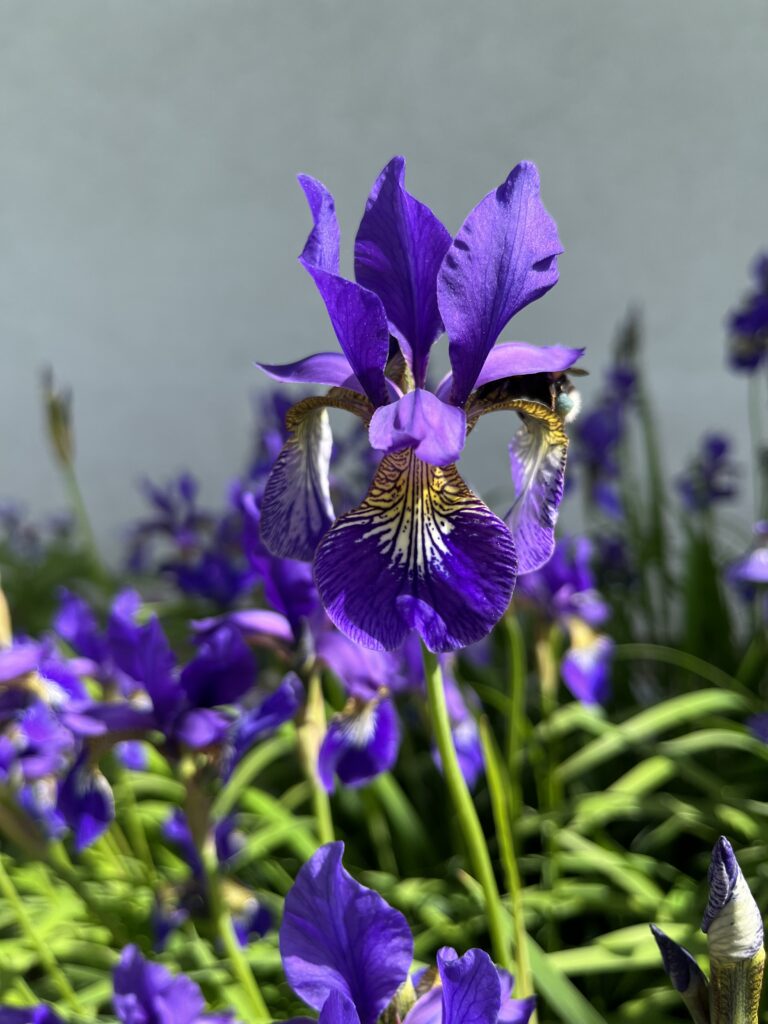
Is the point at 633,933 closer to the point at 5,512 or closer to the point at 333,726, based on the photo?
the point at 333,726

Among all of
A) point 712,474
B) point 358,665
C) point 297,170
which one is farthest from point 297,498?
point 297,170

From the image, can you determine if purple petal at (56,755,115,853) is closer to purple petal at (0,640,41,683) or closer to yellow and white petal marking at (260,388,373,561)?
purple petal at (0,640,41,683)

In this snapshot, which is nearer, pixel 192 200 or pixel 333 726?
pixel 333 726

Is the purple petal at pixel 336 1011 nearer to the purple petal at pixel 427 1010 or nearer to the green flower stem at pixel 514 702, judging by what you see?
the purple petal at pixel 427 1010

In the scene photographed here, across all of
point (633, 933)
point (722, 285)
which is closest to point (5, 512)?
point (722, 285)

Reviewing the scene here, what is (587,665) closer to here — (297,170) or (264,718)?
(264,718)

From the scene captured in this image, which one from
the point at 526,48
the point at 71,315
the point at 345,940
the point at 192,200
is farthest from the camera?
the point at 71,315
